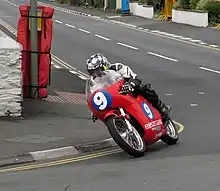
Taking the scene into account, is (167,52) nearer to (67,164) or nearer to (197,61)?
(197,61)

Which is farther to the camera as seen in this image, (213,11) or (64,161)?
(213,11)

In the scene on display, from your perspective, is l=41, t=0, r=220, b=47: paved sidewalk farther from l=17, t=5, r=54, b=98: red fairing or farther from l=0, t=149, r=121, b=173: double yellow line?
l=0, t=149, r=121, b=173: double yellow line

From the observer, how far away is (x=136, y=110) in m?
10.1

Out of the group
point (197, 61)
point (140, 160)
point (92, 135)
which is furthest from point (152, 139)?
point (197, 61)

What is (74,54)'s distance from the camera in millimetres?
26828

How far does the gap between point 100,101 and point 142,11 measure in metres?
39.8

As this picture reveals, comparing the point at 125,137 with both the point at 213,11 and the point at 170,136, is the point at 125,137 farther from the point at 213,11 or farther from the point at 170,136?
the point at 213,11

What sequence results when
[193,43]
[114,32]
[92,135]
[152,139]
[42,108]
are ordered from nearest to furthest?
[152,139], [92,135], [42,108], [193,43], [114,32]

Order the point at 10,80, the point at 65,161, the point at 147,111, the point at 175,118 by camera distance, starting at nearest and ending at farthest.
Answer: the point at 65,161, the point at 147,111, the point at 10,80, the point at 175,118

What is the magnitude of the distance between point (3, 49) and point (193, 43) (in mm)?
18599

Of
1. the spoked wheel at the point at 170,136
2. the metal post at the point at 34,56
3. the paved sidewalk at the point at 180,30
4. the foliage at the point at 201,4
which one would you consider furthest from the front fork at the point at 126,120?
the foliage at the point at 201,4

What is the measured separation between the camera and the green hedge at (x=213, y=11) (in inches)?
1475

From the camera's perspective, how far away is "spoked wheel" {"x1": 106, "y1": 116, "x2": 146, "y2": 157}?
31.6 ft

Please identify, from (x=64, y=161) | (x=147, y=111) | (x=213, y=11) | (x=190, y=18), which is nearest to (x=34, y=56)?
(x=147, y=111)
